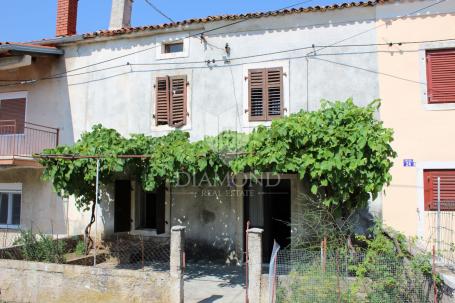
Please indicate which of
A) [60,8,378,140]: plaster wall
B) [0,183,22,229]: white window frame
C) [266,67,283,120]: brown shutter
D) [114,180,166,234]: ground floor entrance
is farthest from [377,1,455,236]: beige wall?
[0,183,22,229]: white window frame

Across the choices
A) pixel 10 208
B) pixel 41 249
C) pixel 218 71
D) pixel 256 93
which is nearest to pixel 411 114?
pixel 256 93

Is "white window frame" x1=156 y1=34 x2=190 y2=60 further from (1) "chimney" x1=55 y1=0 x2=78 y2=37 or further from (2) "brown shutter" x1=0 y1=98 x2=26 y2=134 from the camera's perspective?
(2) "brown shutter" x1=0 y1=98 x2=26 y2=134

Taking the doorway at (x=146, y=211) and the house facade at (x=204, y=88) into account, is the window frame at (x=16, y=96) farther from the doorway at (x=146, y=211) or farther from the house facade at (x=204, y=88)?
the doorway at (x=146, y=211)

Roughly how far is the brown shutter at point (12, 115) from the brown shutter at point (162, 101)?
4491mm

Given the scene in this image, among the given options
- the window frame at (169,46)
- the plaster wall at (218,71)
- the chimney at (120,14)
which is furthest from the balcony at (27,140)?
the window frame at (169,46)

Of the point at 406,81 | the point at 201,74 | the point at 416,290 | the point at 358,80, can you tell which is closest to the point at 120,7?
the point at 201,74

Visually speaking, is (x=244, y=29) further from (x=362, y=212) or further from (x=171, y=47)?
(x=362, y=212)

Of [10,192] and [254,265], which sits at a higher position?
[10,192]

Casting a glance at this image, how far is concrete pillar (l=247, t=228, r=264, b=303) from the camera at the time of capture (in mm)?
6805

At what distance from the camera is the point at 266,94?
1040cm

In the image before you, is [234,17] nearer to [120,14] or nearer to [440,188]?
[120,14]

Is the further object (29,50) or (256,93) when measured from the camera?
(29,50)

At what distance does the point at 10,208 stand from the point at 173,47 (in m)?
6.99

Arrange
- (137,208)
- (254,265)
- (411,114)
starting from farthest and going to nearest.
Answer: (137,208) < (411,114) < (254,265)
